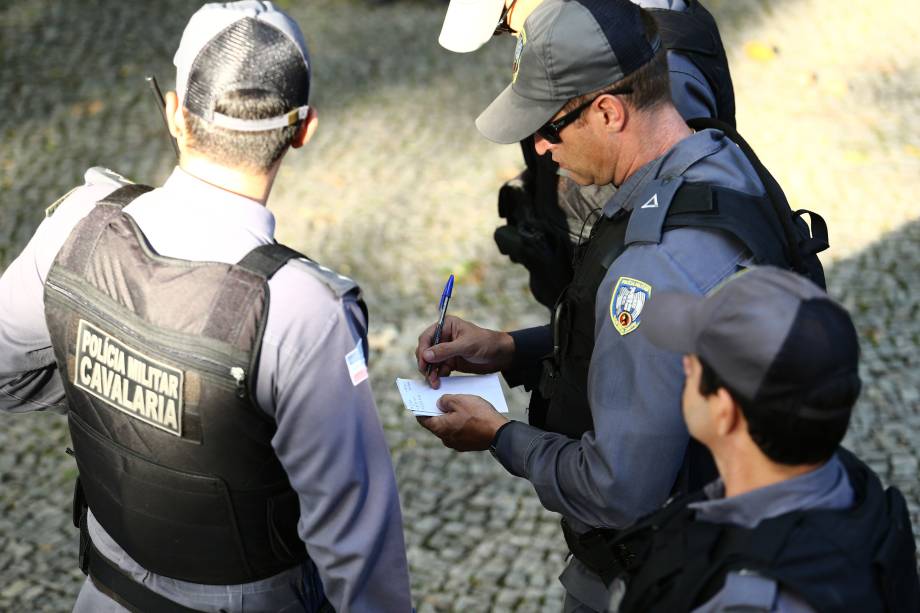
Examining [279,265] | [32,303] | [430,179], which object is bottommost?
[430,179]

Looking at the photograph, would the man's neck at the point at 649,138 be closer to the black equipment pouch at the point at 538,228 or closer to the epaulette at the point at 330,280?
the epaulette at the point at 330,280

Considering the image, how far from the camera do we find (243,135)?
1.74 m

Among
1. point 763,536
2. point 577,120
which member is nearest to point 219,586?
point 763,536

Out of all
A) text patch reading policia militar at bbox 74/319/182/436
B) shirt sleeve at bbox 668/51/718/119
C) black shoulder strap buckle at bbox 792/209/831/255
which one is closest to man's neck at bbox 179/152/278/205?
text patch reading policia militar at bbox 74/319/182/436

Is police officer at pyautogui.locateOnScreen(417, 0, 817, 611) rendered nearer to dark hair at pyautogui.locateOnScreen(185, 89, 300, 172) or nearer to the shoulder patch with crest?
the shoulder patch with crest

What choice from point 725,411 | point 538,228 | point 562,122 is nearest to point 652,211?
point 562,122

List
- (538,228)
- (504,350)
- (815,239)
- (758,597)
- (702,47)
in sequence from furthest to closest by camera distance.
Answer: (538,228) < (702,47) < (504,350) < (815,239) < (758,597)

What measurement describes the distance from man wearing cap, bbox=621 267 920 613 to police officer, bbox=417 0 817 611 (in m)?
0.28

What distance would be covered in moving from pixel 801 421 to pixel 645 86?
2.94 feet

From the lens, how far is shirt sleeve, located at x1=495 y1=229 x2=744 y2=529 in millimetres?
1864

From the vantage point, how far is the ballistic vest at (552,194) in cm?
276

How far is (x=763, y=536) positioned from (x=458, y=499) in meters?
2.54

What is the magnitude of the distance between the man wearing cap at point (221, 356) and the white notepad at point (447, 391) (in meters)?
0.48

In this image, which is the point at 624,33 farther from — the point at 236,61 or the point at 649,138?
the point at 236,61
